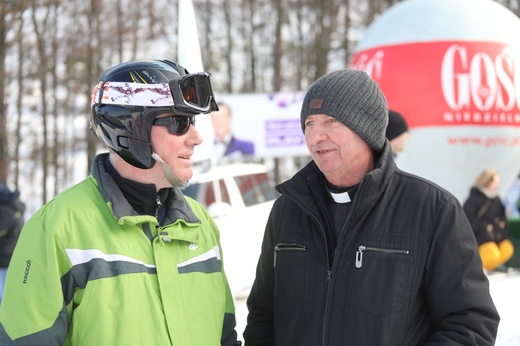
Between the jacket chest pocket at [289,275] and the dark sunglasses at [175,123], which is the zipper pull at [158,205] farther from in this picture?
the jacket chest pocket at [289,275]

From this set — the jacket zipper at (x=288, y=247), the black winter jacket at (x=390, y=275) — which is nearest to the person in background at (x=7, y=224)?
the jacket zipper at (x=288, y=247)

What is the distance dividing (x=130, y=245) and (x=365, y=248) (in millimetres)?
750

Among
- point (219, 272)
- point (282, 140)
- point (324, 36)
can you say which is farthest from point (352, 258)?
point (324, 36)

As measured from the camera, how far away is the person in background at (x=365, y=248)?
7.73ft

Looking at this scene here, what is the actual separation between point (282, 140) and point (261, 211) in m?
7.04

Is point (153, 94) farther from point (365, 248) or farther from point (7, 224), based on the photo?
point (7, 224)

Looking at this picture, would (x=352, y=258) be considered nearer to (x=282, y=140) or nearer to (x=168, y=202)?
(x=168, y=202)

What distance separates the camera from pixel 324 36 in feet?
105

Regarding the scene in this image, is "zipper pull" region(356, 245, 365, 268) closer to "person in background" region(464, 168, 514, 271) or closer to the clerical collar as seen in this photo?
the clerical collar

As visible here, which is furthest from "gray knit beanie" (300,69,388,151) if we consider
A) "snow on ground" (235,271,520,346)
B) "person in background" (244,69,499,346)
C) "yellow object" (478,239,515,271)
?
"yellow object" (478,239,515,271)

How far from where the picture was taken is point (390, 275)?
2404 millimetres

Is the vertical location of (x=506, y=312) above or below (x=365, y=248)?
below

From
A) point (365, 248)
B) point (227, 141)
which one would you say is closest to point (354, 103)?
point (365, 248)

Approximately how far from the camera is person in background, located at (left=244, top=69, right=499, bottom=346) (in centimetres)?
236
